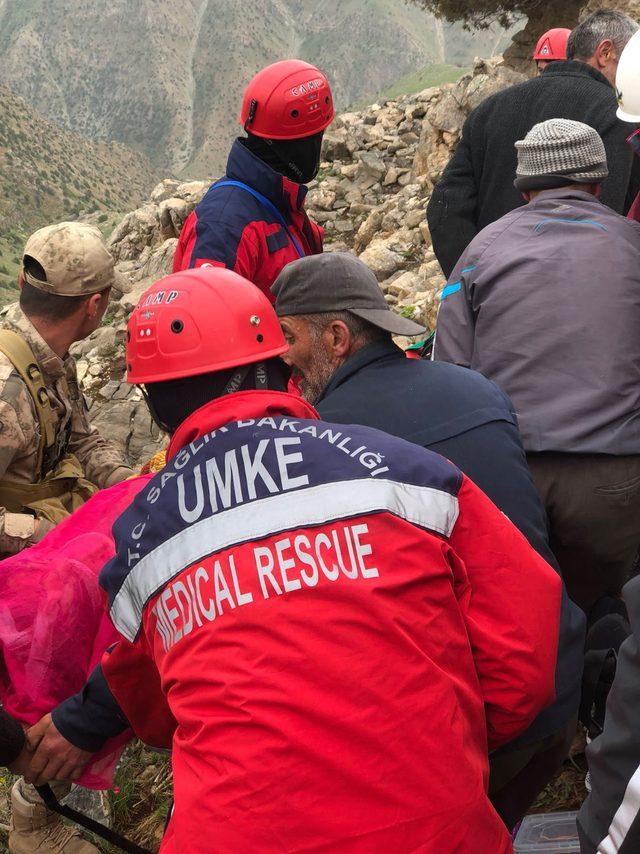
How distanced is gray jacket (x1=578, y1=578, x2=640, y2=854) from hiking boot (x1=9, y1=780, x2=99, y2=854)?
7.18 ft

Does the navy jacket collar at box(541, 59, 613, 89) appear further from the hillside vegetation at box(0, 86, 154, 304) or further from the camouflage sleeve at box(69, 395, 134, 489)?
the hillside vegetation at box(0, 86, 154, 304)

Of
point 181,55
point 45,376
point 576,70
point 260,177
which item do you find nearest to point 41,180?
point 260,177

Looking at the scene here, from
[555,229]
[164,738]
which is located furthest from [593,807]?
[555,229]

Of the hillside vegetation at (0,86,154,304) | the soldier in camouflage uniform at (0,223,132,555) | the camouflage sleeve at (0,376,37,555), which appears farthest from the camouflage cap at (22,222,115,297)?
the hillside vegetation at (0,86,154,304)

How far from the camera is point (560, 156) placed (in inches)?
127

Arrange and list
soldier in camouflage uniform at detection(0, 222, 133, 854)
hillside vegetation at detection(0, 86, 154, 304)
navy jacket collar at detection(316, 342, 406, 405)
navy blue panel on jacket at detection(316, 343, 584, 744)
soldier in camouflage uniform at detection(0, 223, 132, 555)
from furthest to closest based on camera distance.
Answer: hillside vegetation at detection(0, 86, 154, 304) → soldier in camouflage uniform at detection(0, 223, 132, 555) → soldier in camouflage uniform at detection(0, 222, 133, 854) → navy jacket collar at detection(316, 342, 406, 405) → navy blue panel on jacket at detection(316, 343, 584, 744)

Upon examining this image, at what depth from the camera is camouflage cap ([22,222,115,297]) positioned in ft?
11.2

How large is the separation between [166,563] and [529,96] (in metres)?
3.51

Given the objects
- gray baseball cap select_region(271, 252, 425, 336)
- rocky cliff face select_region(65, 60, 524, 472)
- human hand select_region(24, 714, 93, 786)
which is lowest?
rocky cliff face select_region(65, 60, 524, 472)

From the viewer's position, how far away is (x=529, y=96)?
430 centimetres

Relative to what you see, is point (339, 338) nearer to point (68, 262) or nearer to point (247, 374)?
point (247, 374)

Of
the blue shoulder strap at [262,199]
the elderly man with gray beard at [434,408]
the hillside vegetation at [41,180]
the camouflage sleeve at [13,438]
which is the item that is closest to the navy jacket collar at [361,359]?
the elderly man with gray beard at [434,408]

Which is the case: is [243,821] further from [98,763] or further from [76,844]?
[76,844]

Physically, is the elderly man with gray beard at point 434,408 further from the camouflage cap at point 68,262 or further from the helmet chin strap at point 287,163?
the helmet chin strap at point 287,163
